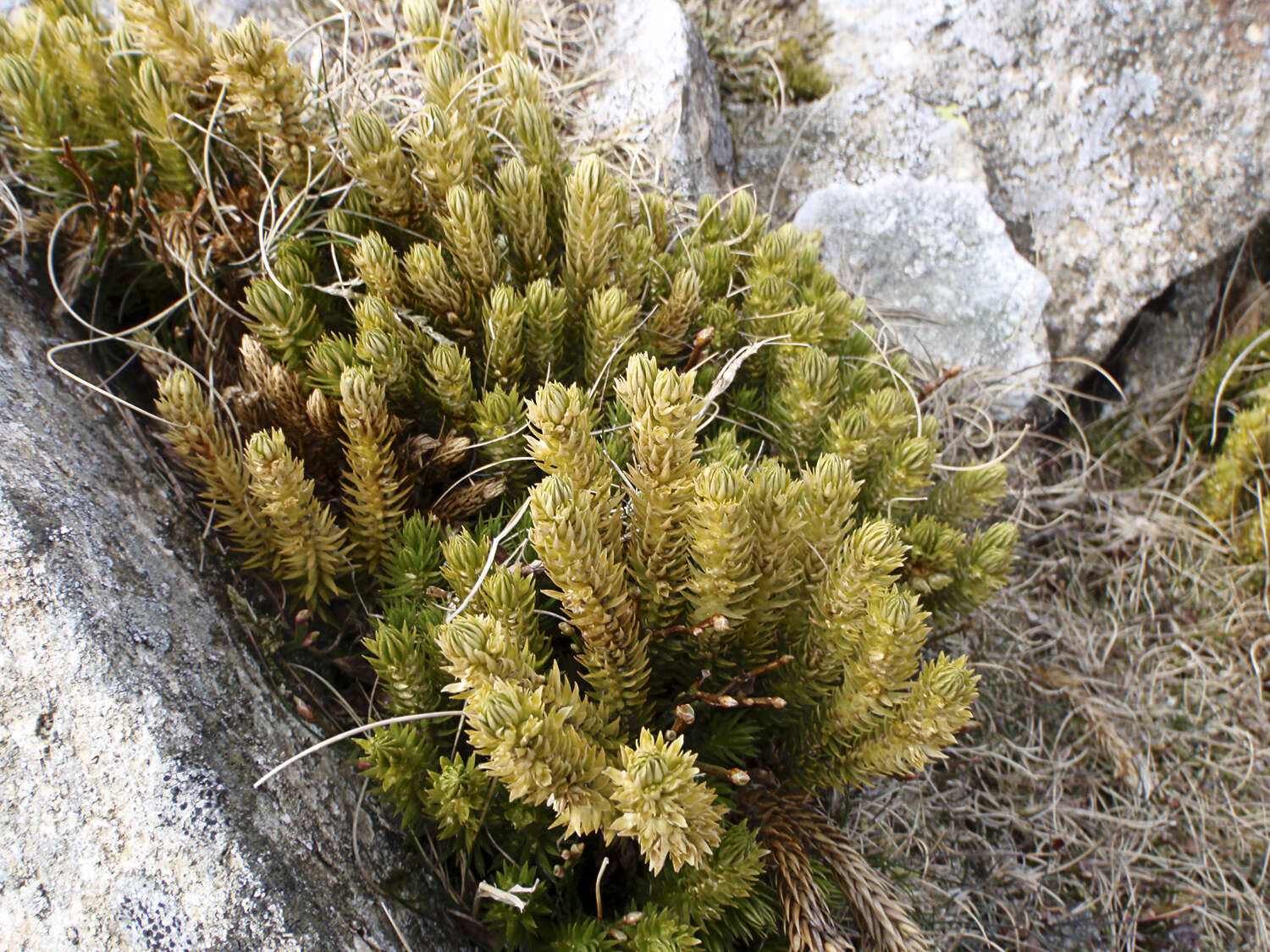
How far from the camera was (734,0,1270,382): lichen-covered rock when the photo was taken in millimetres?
3164

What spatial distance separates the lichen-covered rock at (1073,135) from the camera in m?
3.16

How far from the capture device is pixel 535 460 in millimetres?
1677

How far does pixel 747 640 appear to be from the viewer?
5.45 ft

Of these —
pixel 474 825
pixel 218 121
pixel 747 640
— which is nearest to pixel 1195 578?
pixel 747 640

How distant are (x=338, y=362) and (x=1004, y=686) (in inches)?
91.2

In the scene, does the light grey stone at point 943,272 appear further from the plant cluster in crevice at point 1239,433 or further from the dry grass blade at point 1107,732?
the dry grass blade at point 1107,732

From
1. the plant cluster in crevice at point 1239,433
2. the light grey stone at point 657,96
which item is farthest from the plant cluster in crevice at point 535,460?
the plant cluster in crevice at point 1239,433

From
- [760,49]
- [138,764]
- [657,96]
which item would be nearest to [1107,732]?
[657,96]

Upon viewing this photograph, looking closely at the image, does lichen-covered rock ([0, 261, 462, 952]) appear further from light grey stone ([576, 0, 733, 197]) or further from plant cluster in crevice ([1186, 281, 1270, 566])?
plant cluster in crevice ([1186, 281, 1270, 566])

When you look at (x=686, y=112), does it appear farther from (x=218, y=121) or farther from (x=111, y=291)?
(x=111, y=291)

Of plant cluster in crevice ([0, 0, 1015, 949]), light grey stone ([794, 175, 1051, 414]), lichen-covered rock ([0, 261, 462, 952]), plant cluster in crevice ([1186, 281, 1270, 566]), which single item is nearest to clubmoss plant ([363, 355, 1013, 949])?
plant cluster in crevice ([0, 0, 1015, 949])

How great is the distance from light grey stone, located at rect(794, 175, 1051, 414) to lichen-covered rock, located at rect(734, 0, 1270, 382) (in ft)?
0.40

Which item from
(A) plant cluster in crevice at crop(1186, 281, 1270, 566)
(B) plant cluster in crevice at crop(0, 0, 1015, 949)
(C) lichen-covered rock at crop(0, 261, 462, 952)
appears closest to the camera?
(C) lichen-covered rock at crop(0, 261, 462, 952)

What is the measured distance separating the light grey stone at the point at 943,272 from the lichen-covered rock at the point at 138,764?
2364 millimetres
